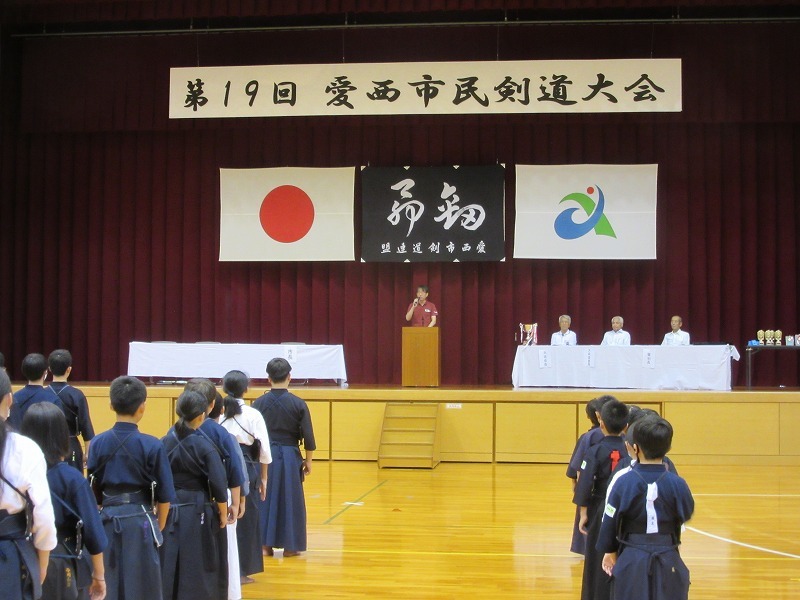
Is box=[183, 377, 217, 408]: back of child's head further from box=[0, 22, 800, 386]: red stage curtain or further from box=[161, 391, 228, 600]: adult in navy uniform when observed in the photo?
box=[0, 22, 800, 386]: red stage curtain

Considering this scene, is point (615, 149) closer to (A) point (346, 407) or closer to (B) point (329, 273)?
(B) point (329, 273)

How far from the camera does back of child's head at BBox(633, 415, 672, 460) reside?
3.44 metres

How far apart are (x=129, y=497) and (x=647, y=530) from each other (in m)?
2.03

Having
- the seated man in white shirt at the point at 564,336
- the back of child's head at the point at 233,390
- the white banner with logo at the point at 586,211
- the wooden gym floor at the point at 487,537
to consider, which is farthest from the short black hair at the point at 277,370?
the white banner with logo at the point at 586,211

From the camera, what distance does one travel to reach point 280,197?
44.3 ft

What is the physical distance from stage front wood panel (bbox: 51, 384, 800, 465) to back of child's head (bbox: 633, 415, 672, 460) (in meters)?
7.12

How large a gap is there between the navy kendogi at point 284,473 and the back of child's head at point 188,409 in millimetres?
1815

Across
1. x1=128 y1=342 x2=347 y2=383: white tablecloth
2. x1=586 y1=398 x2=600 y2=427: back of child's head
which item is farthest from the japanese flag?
x1=586 y1=398 x2=600 y2=427: back of child's head

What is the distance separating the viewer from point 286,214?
1348 cm

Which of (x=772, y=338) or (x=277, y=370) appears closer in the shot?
(x=277, y=370)

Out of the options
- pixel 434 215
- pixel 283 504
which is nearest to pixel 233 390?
pixel 283 504

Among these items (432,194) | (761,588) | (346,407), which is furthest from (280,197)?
(761,588)

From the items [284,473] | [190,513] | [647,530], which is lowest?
[284,473]

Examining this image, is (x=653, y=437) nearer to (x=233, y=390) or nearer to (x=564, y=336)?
(x=233, y=390)
